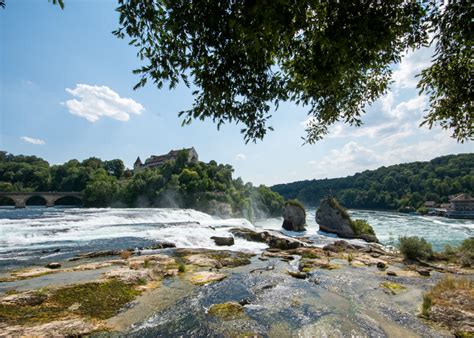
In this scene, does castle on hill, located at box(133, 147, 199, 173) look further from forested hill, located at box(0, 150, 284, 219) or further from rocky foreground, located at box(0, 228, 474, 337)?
rocky foreground, located at box(0, 228, 474, 337)

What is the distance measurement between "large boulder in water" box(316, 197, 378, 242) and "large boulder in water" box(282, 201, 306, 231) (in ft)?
9.06

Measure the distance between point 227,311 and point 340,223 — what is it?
107ft

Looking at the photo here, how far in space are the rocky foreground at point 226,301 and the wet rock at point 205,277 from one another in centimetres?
4

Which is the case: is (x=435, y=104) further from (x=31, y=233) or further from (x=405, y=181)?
(x=405, y=181)

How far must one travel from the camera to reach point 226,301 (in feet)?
27.0

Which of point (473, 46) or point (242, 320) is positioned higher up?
point (473, 46)

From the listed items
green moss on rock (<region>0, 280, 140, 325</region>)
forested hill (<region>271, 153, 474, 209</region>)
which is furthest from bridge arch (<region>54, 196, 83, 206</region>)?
green moss on rock (<region>0, 280, 140, 325</region>)

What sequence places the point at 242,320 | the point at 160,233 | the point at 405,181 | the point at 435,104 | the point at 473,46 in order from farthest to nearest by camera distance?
the point at 405,181 < the point at 160,233 < the point at 242,320 < the point at 435,104 < the point at 473,46

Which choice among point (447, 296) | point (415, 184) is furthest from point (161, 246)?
point (415, 184)

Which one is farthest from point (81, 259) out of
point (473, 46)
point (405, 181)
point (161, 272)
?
point (405, 181)

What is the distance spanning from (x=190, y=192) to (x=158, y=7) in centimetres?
6235

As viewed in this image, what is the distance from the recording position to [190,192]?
64.7m

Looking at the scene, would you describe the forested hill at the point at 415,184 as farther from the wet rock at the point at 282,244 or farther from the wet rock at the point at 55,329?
the wet rock at the point at 55,329

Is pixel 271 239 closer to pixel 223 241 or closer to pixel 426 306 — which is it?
pixel 223 241
